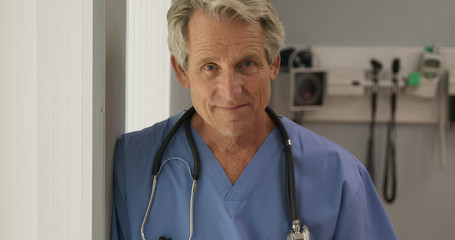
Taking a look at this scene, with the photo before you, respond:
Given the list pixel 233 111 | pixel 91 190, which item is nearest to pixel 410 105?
pixel 233 111

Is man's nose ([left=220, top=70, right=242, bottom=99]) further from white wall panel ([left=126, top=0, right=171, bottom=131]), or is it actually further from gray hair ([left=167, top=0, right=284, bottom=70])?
white wall panel ([left=126, top=0, right=171, bottom=131])

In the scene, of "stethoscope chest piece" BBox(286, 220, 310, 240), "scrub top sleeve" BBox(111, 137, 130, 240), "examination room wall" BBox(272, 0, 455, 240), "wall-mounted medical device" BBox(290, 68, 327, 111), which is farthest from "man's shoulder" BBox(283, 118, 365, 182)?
"examination room wall" BBox(272, 0, 455, 240)

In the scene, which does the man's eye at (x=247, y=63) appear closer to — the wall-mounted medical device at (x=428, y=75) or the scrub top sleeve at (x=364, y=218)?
the scrub top sleeve at (x=364, y=218)

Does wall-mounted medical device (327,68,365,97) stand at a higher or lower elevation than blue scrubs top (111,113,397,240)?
higher

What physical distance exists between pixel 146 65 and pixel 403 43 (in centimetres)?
170

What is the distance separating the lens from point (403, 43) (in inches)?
109

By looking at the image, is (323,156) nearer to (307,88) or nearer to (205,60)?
(205,60)

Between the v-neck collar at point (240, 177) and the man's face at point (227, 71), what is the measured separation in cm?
13

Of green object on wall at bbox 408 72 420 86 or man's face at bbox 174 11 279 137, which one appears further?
green object on wall at bbox 408 72 420 86

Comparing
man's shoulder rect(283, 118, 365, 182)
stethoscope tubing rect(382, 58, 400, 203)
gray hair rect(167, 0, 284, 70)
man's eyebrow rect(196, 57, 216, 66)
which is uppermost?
gray hair rect(167, 0, 284, 70)

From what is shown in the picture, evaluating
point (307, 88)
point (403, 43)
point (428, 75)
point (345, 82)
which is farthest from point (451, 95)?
point (307, 88)

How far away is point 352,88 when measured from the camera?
271 cm

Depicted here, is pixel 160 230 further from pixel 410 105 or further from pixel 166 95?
pixel 410 105

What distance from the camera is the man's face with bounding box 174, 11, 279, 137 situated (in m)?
1.00
